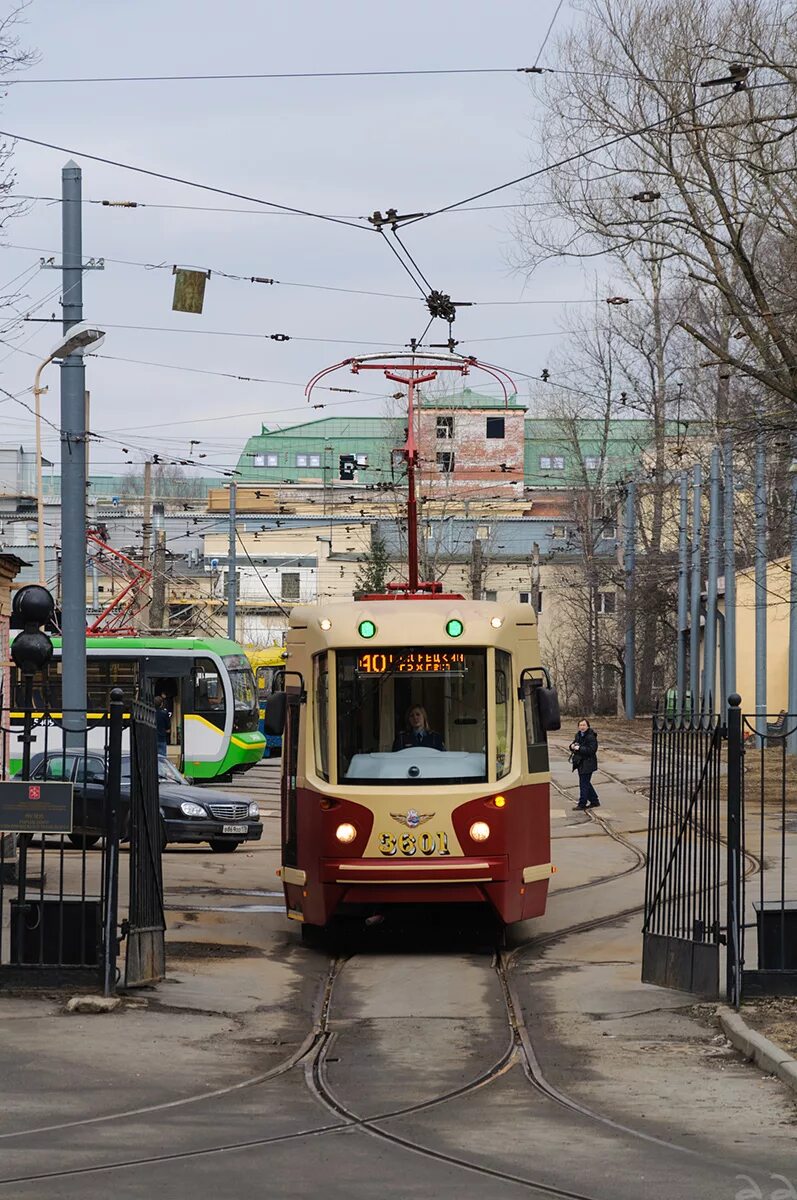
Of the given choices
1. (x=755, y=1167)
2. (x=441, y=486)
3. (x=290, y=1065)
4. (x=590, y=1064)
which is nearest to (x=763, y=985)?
(x=590, y=1064)

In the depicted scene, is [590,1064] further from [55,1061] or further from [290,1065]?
[55,1061]

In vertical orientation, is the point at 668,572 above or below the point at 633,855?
above

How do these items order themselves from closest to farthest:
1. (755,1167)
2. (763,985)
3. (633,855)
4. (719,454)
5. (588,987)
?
(755,1167), (763,985), (588,987), (633,855), (719,454)

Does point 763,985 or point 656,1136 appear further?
point 763,985

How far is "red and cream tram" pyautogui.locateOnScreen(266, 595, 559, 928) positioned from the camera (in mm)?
14172

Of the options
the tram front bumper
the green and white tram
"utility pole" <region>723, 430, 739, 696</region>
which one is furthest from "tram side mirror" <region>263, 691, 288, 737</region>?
"utility pole" <region>723, 430, 739, 696</region>

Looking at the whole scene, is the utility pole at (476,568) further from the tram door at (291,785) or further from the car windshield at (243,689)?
the tram door at (291,785)

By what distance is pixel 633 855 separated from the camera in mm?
24016

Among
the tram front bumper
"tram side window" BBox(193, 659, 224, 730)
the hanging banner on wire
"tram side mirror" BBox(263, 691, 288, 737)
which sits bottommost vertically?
the tram front bumper

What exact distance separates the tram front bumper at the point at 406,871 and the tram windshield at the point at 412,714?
678 millimetres

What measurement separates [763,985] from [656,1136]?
373 cm

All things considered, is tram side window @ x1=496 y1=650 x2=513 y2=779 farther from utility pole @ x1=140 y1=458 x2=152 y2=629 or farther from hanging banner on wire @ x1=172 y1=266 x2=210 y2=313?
utility pole @ x1=140 y1=458 x2=152 y2=629

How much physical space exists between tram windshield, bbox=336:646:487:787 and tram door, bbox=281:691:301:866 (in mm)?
551

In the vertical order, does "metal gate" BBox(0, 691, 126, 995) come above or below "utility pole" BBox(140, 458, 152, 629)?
below
